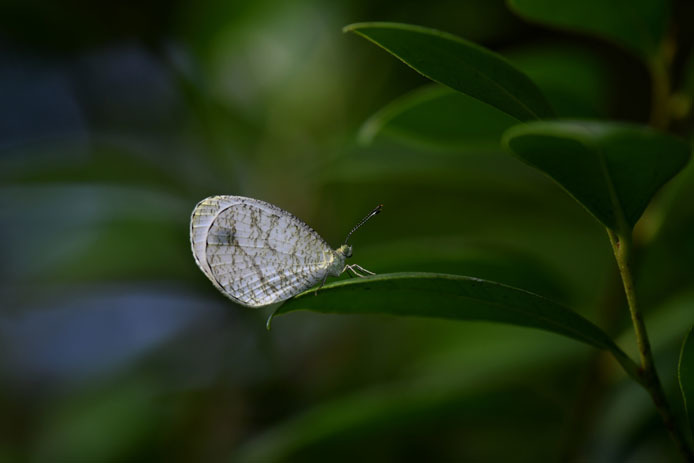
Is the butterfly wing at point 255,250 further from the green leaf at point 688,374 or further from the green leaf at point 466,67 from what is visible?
the green leaf at point 688,374

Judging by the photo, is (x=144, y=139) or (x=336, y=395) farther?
(x=144, y=139)

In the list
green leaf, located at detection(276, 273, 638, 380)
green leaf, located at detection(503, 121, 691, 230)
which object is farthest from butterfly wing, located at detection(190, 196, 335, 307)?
green leaf, located at detection(503, 121, 691, 230)

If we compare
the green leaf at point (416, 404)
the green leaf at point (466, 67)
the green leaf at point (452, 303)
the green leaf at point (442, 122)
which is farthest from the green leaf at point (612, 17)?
the green leaf at point (416, 404)

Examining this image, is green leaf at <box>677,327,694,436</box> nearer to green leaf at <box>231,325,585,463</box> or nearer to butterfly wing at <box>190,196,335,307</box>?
green leaf at <box>231,325,585,463</box>

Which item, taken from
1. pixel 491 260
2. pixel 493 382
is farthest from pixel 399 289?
pixel 493 382

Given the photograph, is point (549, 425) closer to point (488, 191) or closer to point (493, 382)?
point (493, 382)

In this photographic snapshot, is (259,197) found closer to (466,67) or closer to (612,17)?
(612,17)
